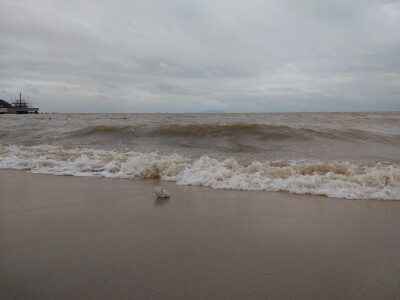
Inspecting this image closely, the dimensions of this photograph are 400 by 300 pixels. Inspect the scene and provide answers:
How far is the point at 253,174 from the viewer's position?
5121 millimetres

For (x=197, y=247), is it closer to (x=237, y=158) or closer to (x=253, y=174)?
(x=253, y=174)

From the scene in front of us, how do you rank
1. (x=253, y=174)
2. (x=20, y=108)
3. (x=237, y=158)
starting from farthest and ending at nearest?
(x=20, y=108) < (x=237, y=158) < (x=253, y=174)

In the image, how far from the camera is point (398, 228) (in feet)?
9.49

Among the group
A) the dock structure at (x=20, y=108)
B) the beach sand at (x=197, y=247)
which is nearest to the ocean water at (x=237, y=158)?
the beach sand at (x=197, y=247)

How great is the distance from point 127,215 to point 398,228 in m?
2.81

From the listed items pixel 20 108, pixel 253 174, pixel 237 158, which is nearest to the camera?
pixel 253 174

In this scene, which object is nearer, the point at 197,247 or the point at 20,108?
the point at 197,247

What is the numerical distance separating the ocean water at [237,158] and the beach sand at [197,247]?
0.70 metres

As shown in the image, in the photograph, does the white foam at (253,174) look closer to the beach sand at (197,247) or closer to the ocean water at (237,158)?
the ocean water at (237,158)

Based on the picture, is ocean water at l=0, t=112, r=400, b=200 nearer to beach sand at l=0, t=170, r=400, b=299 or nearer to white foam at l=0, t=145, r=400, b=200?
white foam at l=0, t=145, r=400, b=200

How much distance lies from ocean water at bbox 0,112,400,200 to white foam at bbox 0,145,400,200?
1 cm

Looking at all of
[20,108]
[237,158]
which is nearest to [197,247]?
[237,158]

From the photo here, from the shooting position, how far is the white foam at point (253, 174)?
4.31 meters

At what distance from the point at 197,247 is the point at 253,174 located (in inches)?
114
